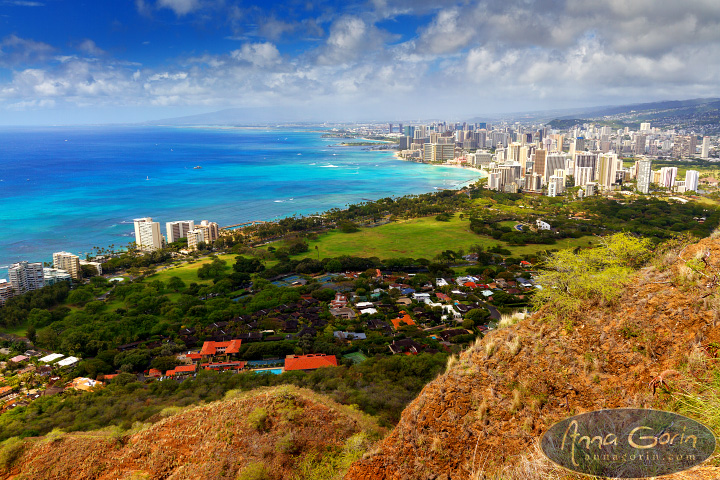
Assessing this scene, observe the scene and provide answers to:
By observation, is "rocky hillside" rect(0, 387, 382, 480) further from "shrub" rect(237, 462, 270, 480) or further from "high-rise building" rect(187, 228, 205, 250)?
"high-rise building" rect(187, 228, 205, 250)

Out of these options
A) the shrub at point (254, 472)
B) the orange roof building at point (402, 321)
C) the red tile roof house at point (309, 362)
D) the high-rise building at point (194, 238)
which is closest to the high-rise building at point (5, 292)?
the high-rise building at point (194, 238)

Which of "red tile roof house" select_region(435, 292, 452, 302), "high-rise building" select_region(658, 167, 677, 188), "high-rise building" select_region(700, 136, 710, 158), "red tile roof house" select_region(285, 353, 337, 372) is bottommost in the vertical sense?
"red tile roof house" select_region(435, 292, 452, 302)

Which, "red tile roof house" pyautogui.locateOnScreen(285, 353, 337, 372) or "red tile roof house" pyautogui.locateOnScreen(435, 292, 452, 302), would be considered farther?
"red tile roof house" pyautogui.locateOnScreen(435, 292, 452, 302)

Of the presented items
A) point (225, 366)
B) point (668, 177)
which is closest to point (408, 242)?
point (225, 366)

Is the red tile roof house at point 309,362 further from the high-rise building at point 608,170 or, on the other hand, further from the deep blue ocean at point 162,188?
the high-rise building at point 608,170

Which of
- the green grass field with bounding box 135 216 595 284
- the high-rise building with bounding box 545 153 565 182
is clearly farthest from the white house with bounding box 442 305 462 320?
the high-rise building with bounding box 545 153 565 182

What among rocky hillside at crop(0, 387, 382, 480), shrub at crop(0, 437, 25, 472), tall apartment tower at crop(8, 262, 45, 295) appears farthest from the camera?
tall apartment tower at crop(8, 262, 45, 295)
